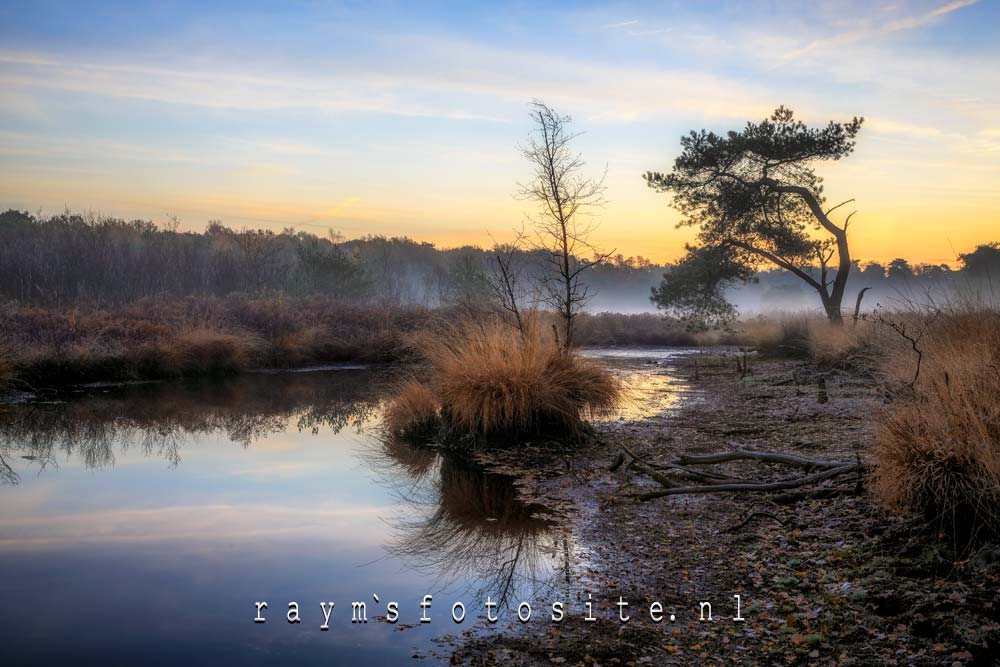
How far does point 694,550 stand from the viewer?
618 centimetres

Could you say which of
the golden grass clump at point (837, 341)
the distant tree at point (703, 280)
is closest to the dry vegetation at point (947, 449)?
the golden grass clump at point (837, 341)

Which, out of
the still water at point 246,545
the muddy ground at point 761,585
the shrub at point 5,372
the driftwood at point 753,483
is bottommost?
the still water at point 246,545

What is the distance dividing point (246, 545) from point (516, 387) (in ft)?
16.5

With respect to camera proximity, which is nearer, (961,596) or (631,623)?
(961,596)

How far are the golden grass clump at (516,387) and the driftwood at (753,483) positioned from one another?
2.53 meters

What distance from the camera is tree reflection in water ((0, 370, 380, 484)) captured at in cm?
1117

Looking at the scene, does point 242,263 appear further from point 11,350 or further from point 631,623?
point 631,623

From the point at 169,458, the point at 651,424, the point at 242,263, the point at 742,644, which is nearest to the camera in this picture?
the point at 742,644

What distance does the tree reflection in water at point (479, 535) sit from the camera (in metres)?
5.83

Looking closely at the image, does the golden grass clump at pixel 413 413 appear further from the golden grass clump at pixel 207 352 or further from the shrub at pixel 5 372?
the golden grass clump at pixel 207 352

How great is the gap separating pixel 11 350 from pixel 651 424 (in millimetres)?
14604

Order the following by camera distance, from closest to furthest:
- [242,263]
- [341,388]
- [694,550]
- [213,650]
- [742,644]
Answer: [742,644], [213,650], [694,550], [341,388], [242,263]

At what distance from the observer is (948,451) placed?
518 cm

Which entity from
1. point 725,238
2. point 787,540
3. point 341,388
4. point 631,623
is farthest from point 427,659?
point 725,238
